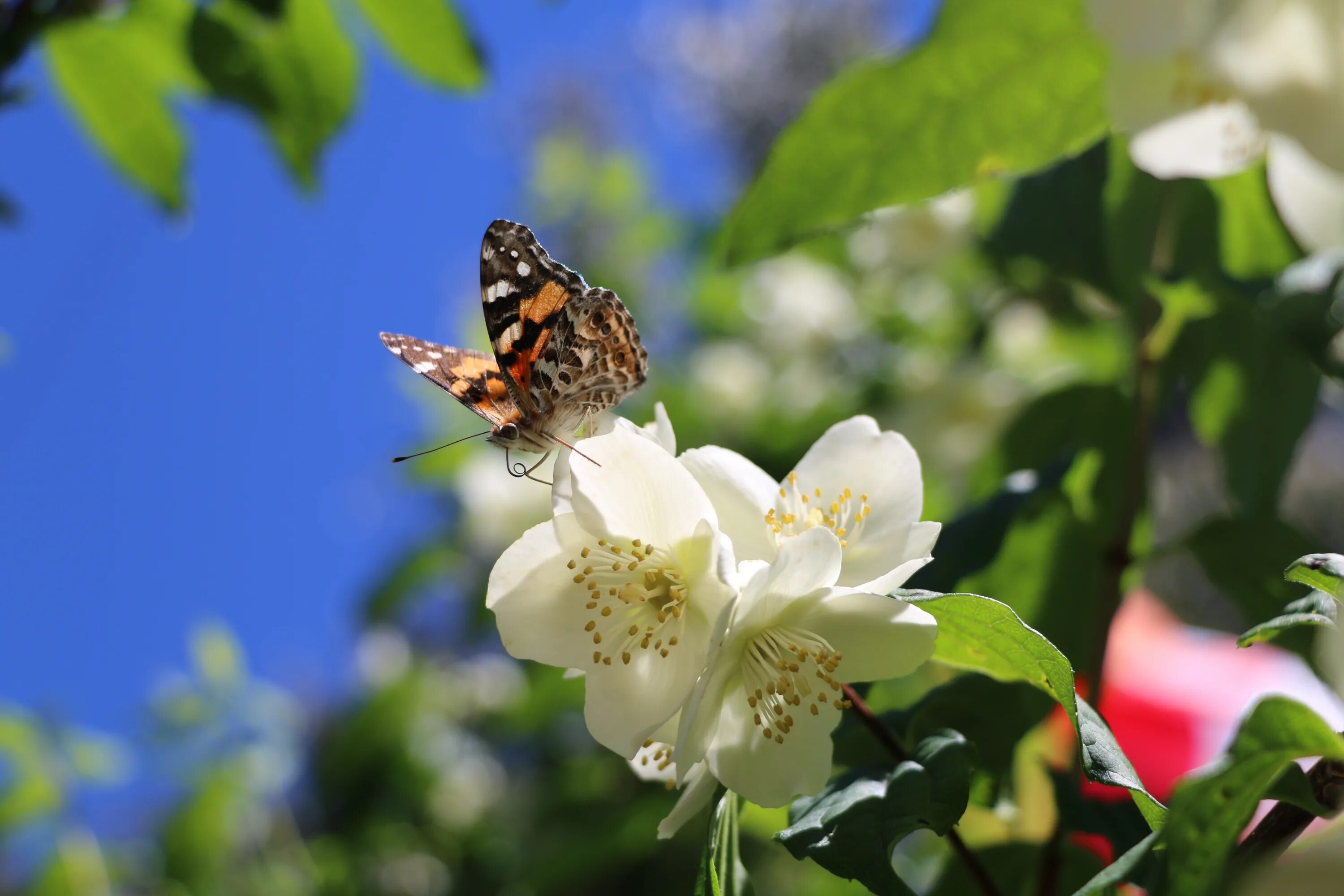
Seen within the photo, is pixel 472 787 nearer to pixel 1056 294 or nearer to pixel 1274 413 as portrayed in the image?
pixel 1056 294

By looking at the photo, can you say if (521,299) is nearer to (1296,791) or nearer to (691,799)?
(691,799)

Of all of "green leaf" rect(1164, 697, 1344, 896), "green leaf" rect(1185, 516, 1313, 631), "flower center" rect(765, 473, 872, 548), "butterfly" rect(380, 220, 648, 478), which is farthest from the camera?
"green leaf" rect(1185, 516, 1313, 631)

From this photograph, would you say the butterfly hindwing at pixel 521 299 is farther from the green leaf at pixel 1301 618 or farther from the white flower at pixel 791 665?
the green leaf at pixel 1301 618

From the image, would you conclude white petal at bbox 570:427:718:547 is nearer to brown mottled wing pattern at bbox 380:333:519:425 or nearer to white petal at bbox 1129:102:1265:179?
brown mottled wing pattern at bbox 380:333:519:425

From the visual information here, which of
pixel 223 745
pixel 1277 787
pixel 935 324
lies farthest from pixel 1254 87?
pixel 223 745

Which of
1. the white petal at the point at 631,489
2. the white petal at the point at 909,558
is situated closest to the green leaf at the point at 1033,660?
the white petal at the point at 909,558

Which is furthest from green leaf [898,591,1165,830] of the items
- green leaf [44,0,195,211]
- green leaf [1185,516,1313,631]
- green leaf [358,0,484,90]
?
green leaf [44,0,195,211]

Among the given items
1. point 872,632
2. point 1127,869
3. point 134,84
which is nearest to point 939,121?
point 872,632
